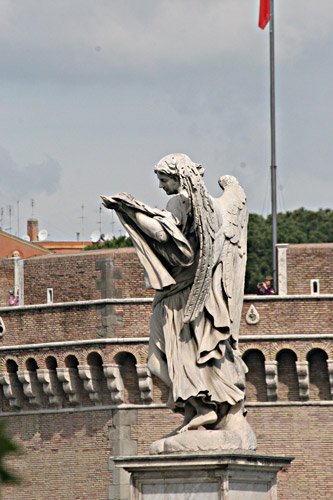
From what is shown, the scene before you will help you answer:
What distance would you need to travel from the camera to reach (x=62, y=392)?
2862cm

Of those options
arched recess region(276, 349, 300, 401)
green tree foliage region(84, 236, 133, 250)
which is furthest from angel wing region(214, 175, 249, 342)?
green tree foliage region(84, 236, 133, 250)

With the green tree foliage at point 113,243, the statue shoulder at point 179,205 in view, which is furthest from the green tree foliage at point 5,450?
the green tree foliage at point 113,243

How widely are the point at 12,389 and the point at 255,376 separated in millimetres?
5107

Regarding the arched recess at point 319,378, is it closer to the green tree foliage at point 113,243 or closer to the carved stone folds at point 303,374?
the carved stone folds at point 303,374

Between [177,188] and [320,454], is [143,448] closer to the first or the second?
[320,454]

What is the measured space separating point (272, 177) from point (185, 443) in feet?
77.9

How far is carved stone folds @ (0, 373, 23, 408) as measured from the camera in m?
29.2

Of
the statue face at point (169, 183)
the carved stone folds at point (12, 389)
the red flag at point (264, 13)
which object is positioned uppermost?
the red flag at point (264, 13)

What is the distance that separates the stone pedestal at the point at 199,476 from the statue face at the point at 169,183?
4.55 ft

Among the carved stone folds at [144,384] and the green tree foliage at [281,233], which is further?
the green tree foliage at [281,233]

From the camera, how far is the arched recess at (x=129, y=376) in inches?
1097

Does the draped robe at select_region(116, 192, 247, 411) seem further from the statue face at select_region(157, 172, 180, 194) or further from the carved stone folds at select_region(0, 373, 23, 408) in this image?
the carved stone folds at select_region(0, 373, 23, 408)

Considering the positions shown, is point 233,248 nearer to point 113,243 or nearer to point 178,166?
point 178,166

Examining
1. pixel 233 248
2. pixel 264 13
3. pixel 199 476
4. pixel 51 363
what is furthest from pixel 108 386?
pixel 199 476
